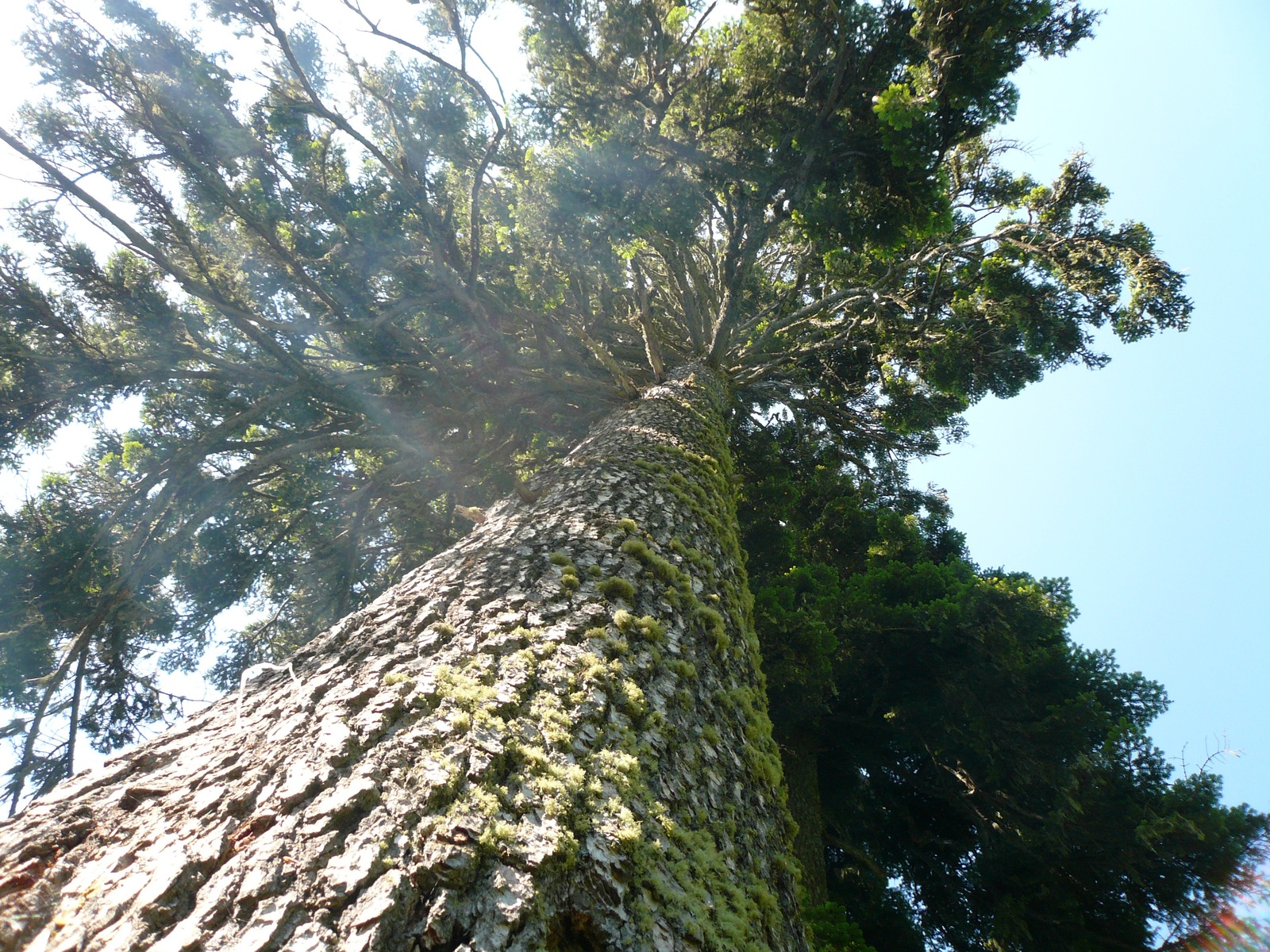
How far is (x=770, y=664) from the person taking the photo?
638cm

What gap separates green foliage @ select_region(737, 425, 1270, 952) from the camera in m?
5.56

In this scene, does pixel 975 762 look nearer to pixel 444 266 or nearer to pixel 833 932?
pixel 833 932

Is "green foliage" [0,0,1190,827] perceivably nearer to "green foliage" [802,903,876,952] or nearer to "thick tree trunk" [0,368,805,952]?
"green foliage" [802,903,876,952]

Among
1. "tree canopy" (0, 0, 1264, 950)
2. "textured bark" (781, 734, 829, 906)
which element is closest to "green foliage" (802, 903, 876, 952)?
"textured bark" (781, 734, 829, 906)

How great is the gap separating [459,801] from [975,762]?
7557 mm

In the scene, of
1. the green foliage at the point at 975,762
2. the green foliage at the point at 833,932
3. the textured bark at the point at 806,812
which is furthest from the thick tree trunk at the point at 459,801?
the green foliage at the point at 975,762

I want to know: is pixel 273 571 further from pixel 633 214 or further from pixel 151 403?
pixel 633 214

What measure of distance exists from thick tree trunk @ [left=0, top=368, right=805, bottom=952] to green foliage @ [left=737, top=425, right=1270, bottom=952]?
173 inches

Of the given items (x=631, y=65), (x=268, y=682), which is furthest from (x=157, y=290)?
(x=268, y=682)

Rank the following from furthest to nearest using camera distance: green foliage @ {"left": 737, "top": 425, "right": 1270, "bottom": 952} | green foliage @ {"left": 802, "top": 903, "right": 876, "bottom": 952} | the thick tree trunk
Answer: green foliage @ {"left": 737, "top": 425, "right": 1270, "bottom": 952}
green foliage @ {"left": 802, "top": 903, "right": 876, "bottom": 952}
the thick tree trunk

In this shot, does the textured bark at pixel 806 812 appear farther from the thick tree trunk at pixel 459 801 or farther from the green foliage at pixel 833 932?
the thick tree trunk at pixel 459 801

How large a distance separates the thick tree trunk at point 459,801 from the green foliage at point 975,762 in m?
4.40

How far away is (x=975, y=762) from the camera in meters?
7.14

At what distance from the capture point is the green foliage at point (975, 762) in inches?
219
